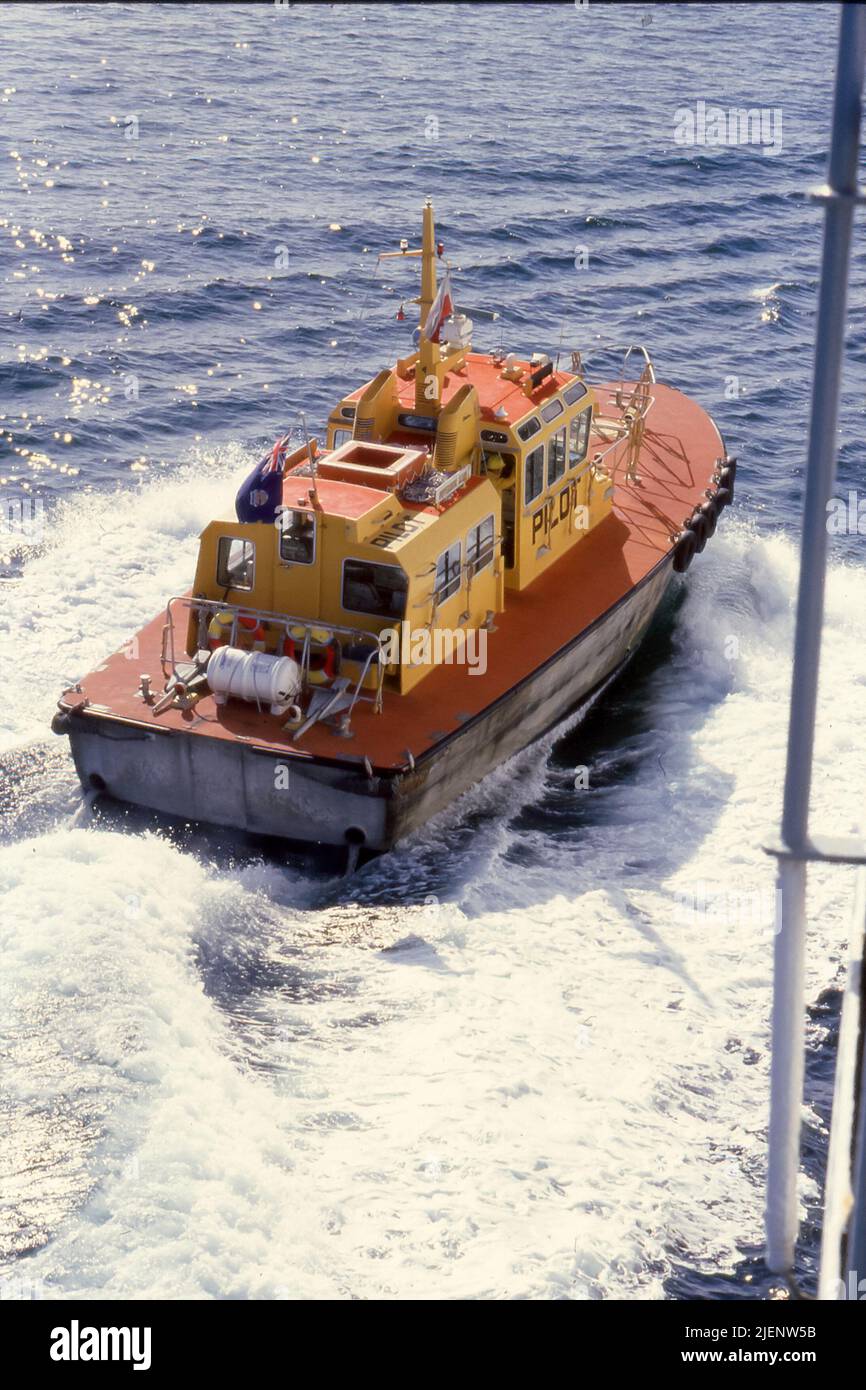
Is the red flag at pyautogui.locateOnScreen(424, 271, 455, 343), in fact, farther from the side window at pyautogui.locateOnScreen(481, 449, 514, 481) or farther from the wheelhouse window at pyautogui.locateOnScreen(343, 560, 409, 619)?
the wheelhouse window at pyautogui.locateOnScreen(343, 560, 409, 619)

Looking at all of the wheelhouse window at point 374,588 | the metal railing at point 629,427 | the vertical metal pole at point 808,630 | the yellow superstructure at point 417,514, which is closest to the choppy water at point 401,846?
the metal railing at point 629,427

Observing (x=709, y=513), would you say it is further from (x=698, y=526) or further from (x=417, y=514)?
(x=417, y=514)

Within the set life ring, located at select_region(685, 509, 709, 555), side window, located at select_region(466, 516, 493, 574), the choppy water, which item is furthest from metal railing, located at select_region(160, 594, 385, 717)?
life ring, located at select_region(685, 509, 709, 555)

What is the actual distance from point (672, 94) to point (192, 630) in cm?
2852

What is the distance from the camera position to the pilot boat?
14.5m

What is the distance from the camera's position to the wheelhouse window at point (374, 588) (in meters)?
14.8

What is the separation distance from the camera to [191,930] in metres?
13.1

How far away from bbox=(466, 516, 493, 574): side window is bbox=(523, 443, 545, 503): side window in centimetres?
85

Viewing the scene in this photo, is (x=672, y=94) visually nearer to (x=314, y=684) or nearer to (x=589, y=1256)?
(x=314, y=684)

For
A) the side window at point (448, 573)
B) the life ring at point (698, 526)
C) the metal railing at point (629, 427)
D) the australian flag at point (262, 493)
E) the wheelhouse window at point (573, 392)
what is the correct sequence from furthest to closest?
the metal railing at point (629, 427), the life ring at point (698, 526), the wheelhouse window at point (573, 392), the side window at point (448, 573), the australian flag at point (262, 493)

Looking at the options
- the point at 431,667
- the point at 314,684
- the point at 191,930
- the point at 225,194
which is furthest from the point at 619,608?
the point at 225,194

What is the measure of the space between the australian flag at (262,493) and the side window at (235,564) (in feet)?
2.00

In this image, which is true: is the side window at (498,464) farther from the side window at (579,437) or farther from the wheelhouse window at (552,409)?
the side window at (579,437)

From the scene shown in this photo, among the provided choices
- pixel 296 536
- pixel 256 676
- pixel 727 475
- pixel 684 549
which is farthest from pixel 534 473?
pixel 256 676
